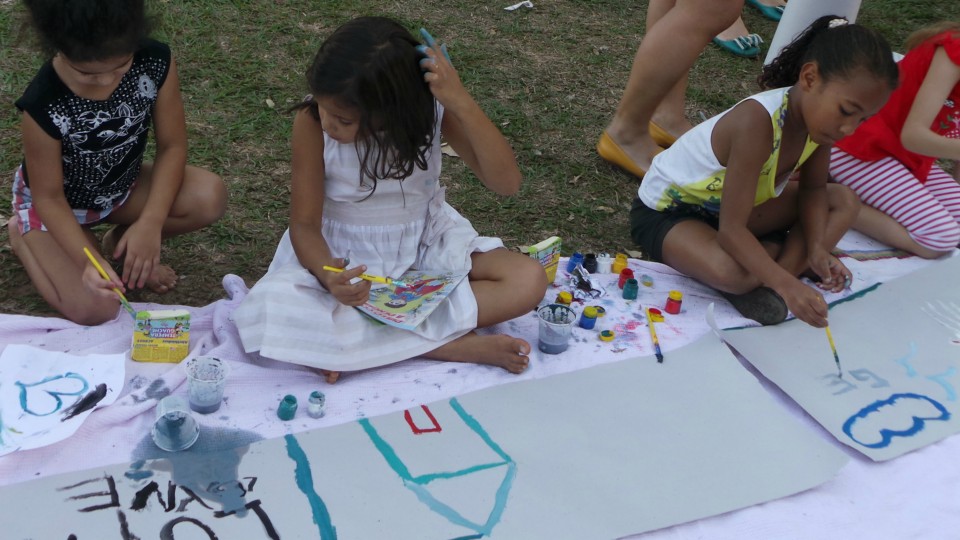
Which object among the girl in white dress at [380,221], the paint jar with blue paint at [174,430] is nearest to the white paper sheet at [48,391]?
the paint jar with blue paint at [174,430]

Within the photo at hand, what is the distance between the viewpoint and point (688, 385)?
2.20 metres

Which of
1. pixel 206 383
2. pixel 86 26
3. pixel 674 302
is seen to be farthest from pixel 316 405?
pixel 674 302

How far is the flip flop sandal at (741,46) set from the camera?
164 inches

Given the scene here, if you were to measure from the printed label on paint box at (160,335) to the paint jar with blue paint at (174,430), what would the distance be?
24 cm

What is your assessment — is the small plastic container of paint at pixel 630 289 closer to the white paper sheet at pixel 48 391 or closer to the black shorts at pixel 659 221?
the black shorts at pixel 659 221

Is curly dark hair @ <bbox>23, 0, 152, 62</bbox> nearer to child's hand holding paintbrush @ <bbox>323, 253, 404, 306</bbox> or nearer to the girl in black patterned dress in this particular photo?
the girl in black patterned dress

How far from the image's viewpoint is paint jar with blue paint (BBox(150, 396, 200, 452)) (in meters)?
1.82

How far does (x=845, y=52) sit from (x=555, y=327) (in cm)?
101

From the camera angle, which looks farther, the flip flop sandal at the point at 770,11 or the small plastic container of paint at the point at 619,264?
the flip flop sandal at the point at 770,11

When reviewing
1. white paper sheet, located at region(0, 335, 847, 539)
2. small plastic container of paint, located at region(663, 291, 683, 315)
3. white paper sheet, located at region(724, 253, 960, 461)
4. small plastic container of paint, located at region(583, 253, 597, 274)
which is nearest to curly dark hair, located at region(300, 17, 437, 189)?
white paper sheet, located at region(0, 335, 847, 539)

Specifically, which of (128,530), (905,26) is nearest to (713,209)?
(128,530)

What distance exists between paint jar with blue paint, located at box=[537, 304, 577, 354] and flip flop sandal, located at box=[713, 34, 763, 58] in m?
2.40

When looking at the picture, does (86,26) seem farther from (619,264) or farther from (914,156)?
(914,156)

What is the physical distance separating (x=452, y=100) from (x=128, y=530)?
1108mm
